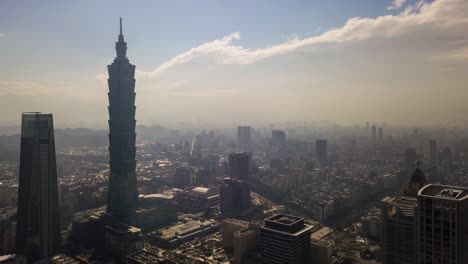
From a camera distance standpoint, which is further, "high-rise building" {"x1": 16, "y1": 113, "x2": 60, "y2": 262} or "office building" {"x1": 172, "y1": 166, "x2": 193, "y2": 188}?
"office building" {"x1": 172, "y1": 166, "x2": 193, "y2": 188}

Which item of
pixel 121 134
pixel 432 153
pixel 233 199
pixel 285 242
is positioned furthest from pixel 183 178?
pixel 432 153

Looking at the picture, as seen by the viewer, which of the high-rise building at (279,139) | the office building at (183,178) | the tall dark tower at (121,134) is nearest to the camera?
the tall dark tower at (121,134)

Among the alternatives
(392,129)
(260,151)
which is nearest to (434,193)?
(260,151)

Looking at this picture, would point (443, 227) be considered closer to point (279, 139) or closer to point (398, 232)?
point (398, 232)

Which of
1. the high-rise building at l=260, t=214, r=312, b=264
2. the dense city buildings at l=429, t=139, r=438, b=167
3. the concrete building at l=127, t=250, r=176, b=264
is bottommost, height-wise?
the concrete building at l=127, t=250, r=176, b=264

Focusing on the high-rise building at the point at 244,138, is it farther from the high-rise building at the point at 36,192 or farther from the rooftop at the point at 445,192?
the rooftop at the point at 445,192

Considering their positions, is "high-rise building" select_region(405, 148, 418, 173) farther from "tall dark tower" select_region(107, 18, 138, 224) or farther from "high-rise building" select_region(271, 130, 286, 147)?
"tall dark tower" select_region(107, 18, 138, 224)

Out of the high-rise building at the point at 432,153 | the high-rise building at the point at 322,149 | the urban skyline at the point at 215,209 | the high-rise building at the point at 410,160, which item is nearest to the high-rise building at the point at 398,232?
the urban skyline at the point at 215,209

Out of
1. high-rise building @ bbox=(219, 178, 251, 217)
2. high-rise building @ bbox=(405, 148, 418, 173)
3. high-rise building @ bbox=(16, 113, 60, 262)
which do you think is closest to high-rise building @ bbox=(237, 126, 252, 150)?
high-rise building @ bbox=(405, 148, 418, 173)
